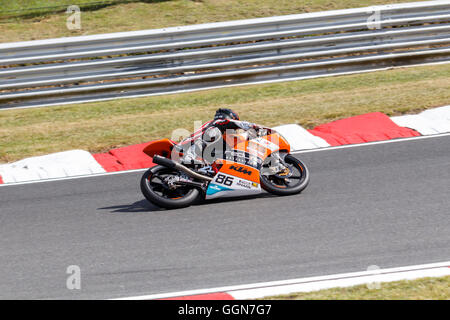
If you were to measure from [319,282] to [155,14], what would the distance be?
1391 centimetres

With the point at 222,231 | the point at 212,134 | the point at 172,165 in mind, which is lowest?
the point at 222,231

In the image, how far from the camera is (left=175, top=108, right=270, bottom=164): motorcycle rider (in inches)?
307

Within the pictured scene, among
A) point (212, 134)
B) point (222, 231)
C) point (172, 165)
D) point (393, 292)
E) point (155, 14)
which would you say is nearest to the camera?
point (393, 292)

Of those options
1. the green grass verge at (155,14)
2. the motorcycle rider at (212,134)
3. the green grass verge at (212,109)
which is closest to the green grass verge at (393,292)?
the motorcycle rider at (212,134)

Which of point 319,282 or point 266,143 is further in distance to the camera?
point 266,143

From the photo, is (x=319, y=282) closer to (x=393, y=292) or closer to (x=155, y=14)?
(x=393, y=292)

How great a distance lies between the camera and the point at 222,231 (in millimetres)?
7070

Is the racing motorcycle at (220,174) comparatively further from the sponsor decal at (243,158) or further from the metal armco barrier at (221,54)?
the metal armco barrier at (221,54)

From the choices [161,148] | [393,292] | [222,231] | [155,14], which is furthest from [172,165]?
[155,14]

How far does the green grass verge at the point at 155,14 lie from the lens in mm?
17406

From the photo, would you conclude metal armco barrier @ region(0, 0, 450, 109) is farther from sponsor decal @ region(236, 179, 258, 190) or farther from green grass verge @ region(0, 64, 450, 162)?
sponsor decal @ region(236, 179, 258, 190)

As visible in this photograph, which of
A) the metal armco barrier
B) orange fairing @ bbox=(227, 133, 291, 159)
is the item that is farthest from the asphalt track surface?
the metal armco barrier

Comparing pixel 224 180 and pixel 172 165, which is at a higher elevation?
pixel 172 165
